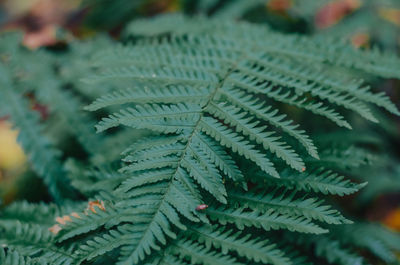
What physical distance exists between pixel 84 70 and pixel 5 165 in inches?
48.7

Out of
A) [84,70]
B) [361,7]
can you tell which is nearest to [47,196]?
[84,70]

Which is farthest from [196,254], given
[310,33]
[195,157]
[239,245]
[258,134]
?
[310,33]

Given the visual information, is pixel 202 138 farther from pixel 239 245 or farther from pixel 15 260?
pixel 15 260

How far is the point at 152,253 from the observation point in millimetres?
994

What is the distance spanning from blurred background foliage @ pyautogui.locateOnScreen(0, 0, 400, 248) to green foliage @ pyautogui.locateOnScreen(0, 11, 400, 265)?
0.30m

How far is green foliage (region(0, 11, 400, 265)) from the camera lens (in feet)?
3.35

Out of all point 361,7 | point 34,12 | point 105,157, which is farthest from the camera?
point 34,12

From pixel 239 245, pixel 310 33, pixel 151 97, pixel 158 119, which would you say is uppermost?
pixel 310 33

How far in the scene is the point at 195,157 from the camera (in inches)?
42.8

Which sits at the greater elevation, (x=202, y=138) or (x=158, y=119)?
(x=158, y=119)

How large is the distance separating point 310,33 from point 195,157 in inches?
75.6

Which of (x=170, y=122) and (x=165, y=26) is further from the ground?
(x=165, y=26)

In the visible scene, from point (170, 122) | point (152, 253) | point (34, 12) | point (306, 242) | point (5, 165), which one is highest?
point (34, 12)

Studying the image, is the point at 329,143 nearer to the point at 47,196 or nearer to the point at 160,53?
the point at 160,53
